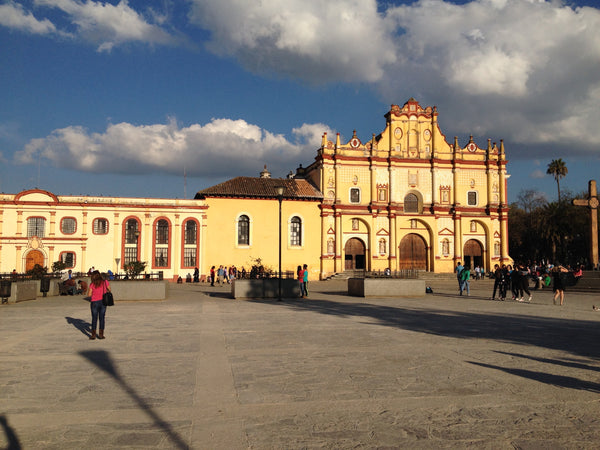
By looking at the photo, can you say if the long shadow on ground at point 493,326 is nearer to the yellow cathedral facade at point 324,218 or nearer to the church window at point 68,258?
the yellow cathedral facade at point 324,218

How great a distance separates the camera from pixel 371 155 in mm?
44969

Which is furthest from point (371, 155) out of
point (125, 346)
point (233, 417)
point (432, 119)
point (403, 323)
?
point (233, 417)

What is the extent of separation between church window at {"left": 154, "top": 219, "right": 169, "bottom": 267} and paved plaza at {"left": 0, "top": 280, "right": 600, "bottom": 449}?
2810 centimetres

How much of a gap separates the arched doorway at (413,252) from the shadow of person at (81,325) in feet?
117

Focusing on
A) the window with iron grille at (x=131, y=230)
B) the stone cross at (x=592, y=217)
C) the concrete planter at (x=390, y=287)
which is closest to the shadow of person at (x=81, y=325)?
the concrete planter at (x=390, y=287)

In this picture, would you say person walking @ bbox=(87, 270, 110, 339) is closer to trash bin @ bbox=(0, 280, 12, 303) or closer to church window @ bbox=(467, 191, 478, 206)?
trash bin @ bbox=(0, 280, 12, 303)

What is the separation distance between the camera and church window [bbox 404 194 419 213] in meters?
45.9

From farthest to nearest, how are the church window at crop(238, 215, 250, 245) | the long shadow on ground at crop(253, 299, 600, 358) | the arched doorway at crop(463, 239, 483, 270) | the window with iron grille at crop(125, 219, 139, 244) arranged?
the arched doorway at crop(463, 239, 483, 270), the church window at crop(238, 215, 250, 245), the window with iron grille at crop(125, 219, 139, 244), the long shadow on ground at crop(253, 299, 600, 358)

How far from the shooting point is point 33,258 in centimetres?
3738

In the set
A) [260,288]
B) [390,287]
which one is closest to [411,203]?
[390,287]

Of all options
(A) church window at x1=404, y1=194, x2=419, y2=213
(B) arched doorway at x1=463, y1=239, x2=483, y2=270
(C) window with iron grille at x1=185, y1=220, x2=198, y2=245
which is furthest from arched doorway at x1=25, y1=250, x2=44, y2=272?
(B) arched doorway at x1=463, y1=239, x2=483, y2=270

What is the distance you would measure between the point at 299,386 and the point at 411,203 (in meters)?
41.4

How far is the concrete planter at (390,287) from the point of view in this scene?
71.6 feet

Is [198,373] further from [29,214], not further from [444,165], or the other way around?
[444,165]
